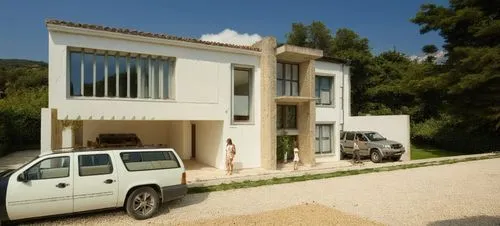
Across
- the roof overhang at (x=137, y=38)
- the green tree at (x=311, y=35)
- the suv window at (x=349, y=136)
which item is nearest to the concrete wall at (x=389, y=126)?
the suv window at (x=349, y=136)

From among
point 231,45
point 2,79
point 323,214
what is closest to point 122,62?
point 231,45

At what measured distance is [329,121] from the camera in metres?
22.6

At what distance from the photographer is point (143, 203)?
9.12 meters

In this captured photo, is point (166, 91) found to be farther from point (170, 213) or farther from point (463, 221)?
point (463, 221)

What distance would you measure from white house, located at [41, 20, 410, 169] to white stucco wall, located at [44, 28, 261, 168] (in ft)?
0.13

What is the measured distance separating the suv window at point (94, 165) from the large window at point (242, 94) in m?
9.56

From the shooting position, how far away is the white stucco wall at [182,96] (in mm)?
13414

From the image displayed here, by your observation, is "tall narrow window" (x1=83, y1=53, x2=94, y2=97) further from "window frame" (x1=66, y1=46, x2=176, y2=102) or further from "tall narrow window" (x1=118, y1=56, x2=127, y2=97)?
"tall narrow window" (x1=118, y1=56, x2=127, y2=97)

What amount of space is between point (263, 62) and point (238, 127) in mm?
3645

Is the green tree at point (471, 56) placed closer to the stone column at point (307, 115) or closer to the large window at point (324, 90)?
the large window at point (324, 90)

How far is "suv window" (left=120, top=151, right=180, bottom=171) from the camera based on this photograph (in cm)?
921

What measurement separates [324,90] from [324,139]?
317 centimetres

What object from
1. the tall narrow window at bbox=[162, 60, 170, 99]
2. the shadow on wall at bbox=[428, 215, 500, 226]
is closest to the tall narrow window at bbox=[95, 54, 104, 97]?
the tall narrow window at bbox=[162, 60, 170, 99]

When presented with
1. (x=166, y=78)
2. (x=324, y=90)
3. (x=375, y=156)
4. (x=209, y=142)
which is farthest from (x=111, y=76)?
(x=375, y=156)
